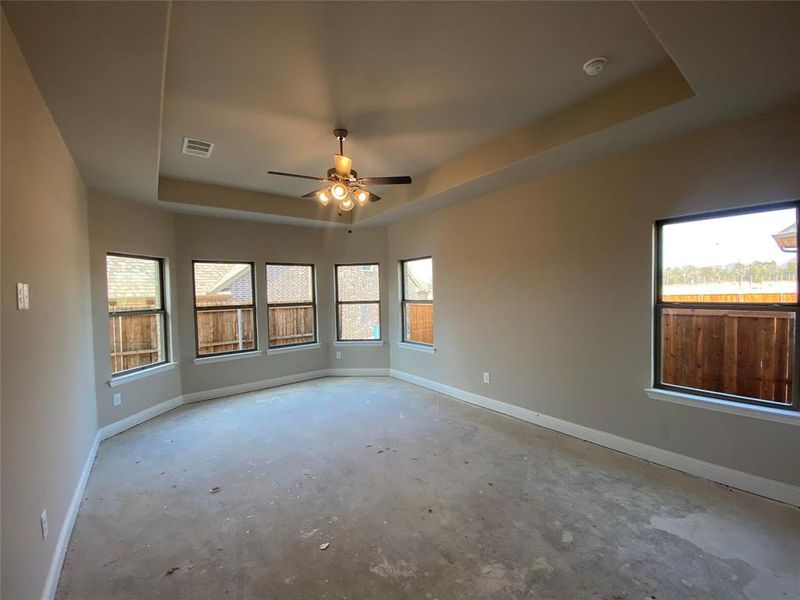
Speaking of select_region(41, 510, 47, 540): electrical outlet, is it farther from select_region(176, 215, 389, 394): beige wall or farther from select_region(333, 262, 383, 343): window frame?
select_region(333, 262, 383, 343): window frame

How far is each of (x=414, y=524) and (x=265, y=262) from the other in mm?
4328

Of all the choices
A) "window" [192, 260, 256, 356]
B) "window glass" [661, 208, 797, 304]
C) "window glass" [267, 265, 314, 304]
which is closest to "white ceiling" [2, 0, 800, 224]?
"window glass" [661, 208, 797, 304]

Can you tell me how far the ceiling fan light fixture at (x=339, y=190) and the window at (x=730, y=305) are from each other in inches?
103

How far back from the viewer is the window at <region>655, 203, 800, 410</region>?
2.44 metres

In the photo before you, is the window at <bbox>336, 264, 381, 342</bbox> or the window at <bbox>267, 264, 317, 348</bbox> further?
the window at <bbox>336, 264, 381, 342</bbox>

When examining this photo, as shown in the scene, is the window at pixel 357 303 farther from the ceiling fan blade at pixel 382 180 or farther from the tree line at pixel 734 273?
the tree line at pixel 734 273

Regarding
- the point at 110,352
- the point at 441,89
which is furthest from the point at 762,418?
the point at 110,352

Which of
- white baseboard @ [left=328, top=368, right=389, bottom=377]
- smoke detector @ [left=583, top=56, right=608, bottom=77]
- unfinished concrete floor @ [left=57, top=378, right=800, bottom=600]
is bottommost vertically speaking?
unfinished concrete floor @ [left=57, top=378, right=800, bottom=600]

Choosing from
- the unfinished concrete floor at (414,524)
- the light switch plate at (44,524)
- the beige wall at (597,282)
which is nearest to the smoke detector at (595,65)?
the beige wall at (597,282)

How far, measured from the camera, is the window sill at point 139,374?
3.79m

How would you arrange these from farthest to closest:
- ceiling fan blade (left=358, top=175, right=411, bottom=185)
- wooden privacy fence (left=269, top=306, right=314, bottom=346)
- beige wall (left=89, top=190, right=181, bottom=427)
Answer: wooden privacy fence (left=269, top=306, right=314, bottom=346), beige wall (left=89, top=190, right=181, bottom=427), ceiling fan blade (left=358, top=175, right=411, bottom=185)

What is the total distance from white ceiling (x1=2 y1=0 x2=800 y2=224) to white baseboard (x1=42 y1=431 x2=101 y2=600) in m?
2.49

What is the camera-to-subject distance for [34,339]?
1.81m

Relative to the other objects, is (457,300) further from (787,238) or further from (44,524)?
(44,524)
